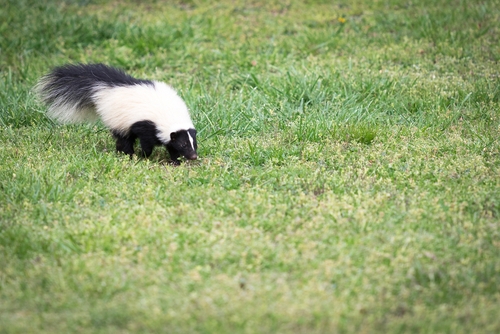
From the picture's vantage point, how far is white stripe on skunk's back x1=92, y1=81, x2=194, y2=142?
5.71m

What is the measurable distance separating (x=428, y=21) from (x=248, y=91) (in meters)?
3.18

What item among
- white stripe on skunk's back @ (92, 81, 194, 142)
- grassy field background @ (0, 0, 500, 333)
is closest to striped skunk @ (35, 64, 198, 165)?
white stripe on skunk's back @ (92, 81, 194, 142)

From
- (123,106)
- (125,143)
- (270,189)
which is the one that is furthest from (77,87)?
(270,189)

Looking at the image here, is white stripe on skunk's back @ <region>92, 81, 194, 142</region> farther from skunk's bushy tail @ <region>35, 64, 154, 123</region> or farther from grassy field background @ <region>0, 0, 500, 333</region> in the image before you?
grassy field background @ <region>0, 0, 500, 333</region>

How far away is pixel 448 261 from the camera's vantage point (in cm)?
396

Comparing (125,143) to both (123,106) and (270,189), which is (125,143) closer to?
(123,106)

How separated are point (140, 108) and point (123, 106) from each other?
0.54ft

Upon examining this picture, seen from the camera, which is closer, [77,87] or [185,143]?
[185,143]

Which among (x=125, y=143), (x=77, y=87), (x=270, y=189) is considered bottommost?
(x=270, y=189)

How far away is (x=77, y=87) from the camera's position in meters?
6.00

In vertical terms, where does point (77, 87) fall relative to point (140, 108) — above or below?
above

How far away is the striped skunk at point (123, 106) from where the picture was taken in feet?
18.7

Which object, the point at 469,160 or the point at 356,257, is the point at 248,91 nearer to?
the point at 469,160

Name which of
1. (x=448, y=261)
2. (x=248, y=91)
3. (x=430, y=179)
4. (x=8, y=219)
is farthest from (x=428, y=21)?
(x=8, y=219)
